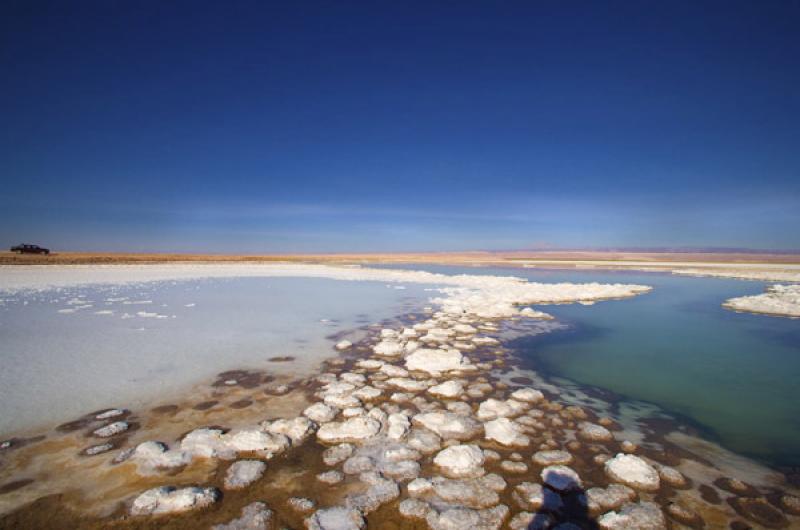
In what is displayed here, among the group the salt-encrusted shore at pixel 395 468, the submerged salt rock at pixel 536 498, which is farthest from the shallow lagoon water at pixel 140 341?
the submerged salt rock at pixel 536 498

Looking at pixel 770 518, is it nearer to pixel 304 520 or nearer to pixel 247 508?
pixel 304 520

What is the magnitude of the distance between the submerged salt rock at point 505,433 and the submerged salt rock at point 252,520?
2027mm

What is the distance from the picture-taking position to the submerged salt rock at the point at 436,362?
5.57 m

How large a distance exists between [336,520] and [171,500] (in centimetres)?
114

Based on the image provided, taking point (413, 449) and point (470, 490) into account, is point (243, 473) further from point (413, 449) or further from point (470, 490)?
point (470, 490)

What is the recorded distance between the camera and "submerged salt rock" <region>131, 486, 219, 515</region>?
2543mm

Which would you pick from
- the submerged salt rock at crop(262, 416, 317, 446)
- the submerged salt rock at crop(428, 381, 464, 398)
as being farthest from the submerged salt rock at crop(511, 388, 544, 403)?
the submerged salt rock at crop(262, 416, 317, 446)

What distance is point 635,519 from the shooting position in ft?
8.38

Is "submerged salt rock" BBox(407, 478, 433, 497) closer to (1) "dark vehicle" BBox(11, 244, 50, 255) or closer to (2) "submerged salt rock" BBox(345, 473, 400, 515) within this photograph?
(2) "submerged salt rock" BBox(345, 473, 400, 515)

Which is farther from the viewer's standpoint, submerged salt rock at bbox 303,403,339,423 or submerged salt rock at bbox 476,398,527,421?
submerged salt rock at bbox 476,398,527,421

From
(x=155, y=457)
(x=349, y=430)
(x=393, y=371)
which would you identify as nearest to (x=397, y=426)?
(x=349, y=430)

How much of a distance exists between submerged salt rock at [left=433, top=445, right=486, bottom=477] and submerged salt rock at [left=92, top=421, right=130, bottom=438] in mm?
2956

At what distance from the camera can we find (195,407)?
13.9 ft

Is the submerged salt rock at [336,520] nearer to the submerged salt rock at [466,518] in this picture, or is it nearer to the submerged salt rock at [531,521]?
the submerged salt rock at [466,518]
